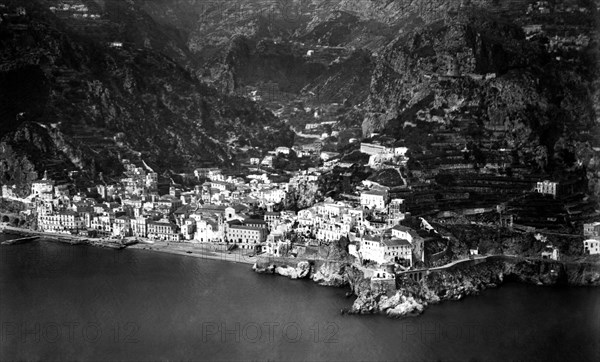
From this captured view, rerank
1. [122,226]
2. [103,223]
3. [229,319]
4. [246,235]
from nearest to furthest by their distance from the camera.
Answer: [229,319] < [246,235] < [122,226] < [103,223]

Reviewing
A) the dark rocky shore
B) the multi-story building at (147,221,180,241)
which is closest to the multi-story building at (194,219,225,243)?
the multi-story building at (147,221,180,241)

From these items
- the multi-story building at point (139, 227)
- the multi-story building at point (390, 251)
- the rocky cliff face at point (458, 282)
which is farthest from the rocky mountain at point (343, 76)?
the multi-story building at point (139, 227)

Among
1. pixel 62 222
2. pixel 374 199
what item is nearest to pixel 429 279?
pixel 374 199

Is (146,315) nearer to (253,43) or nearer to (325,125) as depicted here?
(325,125)

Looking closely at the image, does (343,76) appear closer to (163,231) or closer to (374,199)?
(163,231)

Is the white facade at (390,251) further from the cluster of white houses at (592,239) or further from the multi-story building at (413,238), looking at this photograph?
the cluster of white houses at (592,239)

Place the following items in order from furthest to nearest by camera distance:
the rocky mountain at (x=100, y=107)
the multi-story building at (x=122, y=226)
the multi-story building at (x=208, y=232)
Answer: the rocky mountain at (x=100, y=107)
the multi-story building at (x=122, y=226)
the multi-story building at (x=208, y=232)

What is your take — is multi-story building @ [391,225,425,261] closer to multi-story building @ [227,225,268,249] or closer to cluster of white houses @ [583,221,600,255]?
cluster of white houses @ [583,221,600,255]
